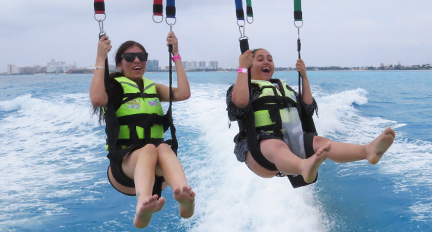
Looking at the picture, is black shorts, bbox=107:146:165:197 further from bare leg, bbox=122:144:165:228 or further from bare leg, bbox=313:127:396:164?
bare leg, bbox=313:127:396:164

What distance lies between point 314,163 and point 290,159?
0.32 m

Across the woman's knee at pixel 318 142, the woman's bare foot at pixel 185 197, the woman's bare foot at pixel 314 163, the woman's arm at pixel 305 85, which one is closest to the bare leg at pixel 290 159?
the woman's bare foot at pixel 314 163

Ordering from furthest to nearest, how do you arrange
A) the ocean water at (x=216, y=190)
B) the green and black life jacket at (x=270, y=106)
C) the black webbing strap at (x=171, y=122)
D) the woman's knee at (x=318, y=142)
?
1. the ocean water at (x=216, y=190)
2. the green and black life jacket at (x=270, y=106)
3. the woman's knee at (x=318, y=142)
4. the black webbing strap at (x=171, y=122)

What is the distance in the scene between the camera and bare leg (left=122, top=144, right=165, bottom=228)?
8.10ft

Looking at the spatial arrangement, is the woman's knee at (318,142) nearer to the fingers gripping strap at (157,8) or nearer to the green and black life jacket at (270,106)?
the green and black life jacket at (270,106)

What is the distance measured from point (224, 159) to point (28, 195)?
392 centimetres

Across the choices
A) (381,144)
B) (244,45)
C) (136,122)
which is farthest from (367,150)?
(136,122)

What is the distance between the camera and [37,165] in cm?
975

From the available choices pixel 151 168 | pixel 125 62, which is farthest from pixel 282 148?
pixel 125 62

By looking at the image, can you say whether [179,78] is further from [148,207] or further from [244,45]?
[148,207]

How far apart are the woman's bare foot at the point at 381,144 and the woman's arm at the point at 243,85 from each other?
A: 3.22 feet

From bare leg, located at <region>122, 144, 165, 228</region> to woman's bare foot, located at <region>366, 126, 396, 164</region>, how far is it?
1.39 meters

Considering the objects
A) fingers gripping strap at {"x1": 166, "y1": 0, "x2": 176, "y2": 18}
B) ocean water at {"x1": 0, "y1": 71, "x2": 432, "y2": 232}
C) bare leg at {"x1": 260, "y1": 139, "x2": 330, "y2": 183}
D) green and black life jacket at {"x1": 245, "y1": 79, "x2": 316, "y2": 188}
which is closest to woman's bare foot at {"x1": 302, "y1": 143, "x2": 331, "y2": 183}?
bare leg at {"x1": 260, "y1": 139, "x2": 330, "y2": 183}

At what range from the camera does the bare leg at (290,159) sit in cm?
268
